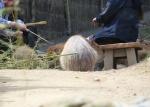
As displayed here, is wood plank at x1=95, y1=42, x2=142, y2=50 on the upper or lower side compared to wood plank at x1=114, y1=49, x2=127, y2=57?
upper

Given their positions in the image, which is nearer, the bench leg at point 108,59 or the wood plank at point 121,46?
the wood plank at point 121,46

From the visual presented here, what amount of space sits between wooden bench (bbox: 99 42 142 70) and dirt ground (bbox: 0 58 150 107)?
1.06 meters

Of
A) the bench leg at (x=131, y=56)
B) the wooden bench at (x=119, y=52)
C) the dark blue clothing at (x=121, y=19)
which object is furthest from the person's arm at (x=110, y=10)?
the bench leg at (x=131, y=56)

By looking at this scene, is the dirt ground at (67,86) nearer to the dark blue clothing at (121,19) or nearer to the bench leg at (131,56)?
the bench leg at (131,56)

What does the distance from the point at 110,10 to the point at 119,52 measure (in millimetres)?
843

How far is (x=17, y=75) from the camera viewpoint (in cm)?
608

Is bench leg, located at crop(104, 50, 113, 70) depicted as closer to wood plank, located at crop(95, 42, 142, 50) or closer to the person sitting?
wood plank, located at crop(95, 42, 142, 50)

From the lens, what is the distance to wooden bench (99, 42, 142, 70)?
8.04m

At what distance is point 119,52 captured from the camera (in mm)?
8328

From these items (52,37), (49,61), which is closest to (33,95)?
(49,61)

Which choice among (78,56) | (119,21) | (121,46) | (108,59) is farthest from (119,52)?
(78,56)

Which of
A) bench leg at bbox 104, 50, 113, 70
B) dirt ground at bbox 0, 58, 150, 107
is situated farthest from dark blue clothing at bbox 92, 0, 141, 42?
dirt ground at bbox 0, 58, 150, 107

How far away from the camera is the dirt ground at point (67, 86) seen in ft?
14.1

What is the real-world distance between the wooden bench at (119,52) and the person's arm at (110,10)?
70 centimetres
